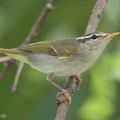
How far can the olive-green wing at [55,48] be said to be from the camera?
4551 millimetres

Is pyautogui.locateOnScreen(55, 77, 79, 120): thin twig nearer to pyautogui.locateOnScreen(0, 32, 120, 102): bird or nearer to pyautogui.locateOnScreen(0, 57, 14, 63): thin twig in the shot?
pyautogui.locateOnScreen(0, 32, 120, 102): bird

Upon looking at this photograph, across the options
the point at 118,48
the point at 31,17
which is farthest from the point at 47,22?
the point at 118,48

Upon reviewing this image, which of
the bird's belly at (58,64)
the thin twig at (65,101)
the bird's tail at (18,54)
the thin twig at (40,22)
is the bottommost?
the thin twig at (65,101)

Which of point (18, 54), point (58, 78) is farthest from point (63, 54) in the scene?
point (18, 54)

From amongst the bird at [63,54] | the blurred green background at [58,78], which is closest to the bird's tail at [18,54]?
the bird at [63,54]

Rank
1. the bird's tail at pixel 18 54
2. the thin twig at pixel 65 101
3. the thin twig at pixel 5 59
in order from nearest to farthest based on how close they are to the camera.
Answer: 1. the thin twig at pixel 65 101
2. the thin twig at pixel 5 59
3. the bird's tail at pixel 18 54

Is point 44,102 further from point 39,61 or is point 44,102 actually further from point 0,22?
point 0,22

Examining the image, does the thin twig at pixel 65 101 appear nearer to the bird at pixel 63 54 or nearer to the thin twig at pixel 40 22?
the bird at pixel 63 54

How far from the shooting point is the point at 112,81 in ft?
14.4

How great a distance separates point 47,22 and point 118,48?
83cm

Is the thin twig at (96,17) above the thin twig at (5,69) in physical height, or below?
above

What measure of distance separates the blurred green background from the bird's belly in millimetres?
186

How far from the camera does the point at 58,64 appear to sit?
4.45m

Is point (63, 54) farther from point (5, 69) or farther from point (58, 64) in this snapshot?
point (5, 69)
